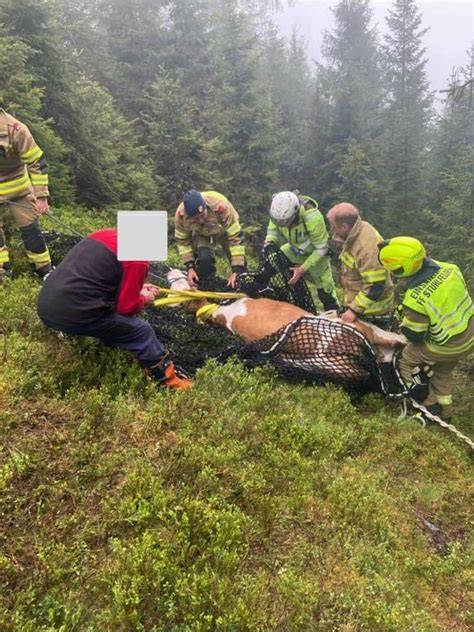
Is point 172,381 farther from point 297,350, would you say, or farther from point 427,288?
point 427,288

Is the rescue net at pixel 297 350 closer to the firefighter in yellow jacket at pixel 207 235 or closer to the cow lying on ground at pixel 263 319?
the cow lying on ground at pixel 263 319

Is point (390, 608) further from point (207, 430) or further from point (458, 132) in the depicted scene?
point (458, 132)

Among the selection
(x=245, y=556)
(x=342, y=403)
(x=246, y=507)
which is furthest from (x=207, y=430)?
(x=342, y=403)

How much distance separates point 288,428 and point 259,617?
68.6 inches

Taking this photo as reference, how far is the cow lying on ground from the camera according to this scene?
5.97 meters

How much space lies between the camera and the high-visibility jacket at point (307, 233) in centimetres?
708

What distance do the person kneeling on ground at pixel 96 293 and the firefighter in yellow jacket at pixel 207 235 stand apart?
2.81 m

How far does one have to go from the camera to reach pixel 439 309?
5285mm

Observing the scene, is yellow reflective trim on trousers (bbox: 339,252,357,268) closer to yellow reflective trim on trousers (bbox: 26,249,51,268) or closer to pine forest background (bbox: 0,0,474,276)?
pine forest background (bbox: 0,0,474,276)

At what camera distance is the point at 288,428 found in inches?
157

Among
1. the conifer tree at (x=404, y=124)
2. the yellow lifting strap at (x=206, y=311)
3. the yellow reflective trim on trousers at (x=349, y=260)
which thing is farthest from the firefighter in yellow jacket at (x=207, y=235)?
the conifer tree at (x=404, y=124)

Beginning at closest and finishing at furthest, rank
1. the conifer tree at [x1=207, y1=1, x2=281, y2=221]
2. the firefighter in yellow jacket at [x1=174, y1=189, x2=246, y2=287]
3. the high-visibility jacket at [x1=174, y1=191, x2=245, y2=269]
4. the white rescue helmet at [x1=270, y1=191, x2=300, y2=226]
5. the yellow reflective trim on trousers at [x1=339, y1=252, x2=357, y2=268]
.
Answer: the yellow reflective trim on trousers at [x1=339, y1=252, x2=357, y2=268] < the white rescue helmet at [x1=270, y1=191, x2=300, y2=226] < the firefighter in yellow jacket at [x1=174, y1=189, x2=246, y2=287] < the high-visibility jacket at [x1=174, y1=191, x2=245, y2=269] < the conifer tree at [x1=207, y1=1, x2=281, y2=221]

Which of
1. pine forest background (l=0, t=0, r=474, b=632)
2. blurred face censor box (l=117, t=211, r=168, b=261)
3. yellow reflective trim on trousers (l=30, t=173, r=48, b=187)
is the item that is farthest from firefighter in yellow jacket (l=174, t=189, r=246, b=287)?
blurred face censor box (l=117, t=211, r=168, b=261)

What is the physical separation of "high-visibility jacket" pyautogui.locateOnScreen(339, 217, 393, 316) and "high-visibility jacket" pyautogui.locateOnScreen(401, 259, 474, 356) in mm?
709
